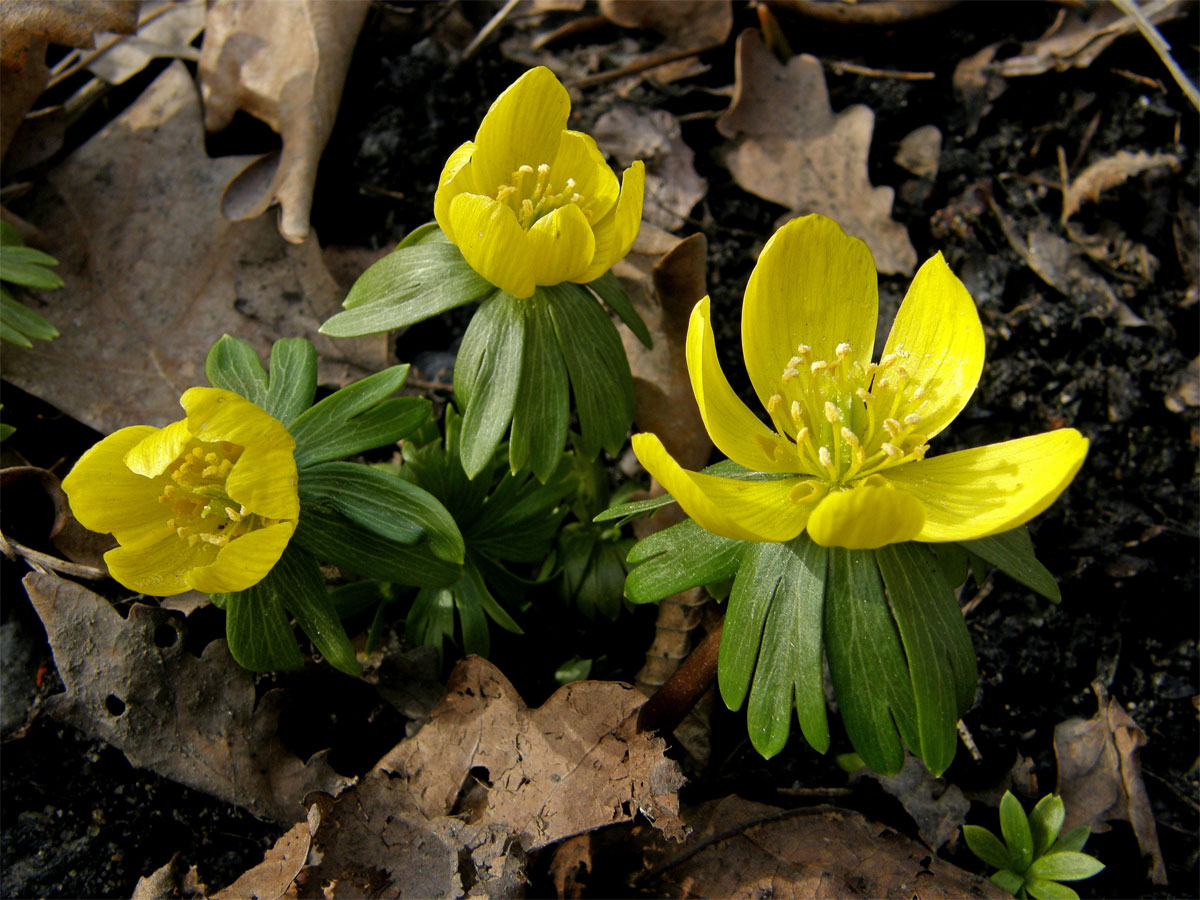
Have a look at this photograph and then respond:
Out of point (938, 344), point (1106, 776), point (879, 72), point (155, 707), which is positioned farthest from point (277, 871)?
point (879, 72)

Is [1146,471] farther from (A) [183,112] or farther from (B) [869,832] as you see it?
(A) [183,112]

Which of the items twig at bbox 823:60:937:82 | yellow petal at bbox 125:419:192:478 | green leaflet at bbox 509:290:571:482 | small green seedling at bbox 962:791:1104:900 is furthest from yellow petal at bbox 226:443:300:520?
twig at bbox 823:60:937:82

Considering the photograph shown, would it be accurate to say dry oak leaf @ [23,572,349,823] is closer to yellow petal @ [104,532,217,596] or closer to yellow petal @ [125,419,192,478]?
yellow petal @ [104,532,217,596]

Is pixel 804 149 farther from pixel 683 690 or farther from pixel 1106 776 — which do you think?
pixel 1106 776

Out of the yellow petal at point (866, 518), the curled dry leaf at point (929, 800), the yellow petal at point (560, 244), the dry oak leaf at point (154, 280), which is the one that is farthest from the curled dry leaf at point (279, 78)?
the curled dry leaf at point (929, 800)

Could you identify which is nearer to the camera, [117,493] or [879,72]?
[117,493]

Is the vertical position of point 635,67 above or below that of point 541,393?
above
